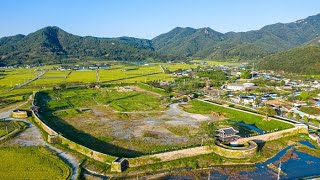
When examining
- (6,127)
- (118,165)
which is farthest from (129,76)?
(118,165)

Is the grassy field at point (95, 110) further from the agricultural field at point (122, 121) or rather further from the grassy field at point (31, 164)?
the grassy field at point (31, 164)

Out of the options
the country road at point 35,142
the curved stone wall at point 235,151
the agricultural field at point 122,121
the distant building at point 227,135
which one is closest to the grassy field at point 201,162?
the curved stone wall at point 235,151

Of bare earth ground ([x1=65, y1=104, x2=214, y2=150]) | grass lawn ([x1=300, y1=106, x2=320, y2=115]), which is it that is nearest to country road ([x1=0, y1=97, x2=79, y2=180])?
bare earth ground ([x1=65, y1=104, x2=214, y2=150])

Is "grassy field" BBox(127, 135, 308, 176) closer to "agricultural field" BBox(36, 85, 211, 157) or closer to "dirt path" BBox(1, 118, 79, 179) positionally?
"agricultural field" BBox(36, 85, 211, 157)

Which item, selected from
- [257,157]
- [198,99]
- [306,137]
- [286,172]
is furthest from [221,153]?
[198,99]

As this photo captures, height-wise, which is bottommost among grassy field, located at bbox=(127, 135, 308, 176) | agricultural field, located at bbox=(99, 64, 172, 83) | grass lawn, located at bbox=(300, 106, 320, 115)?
grassy field, located at bbox=(127, 135, 308, 176)
